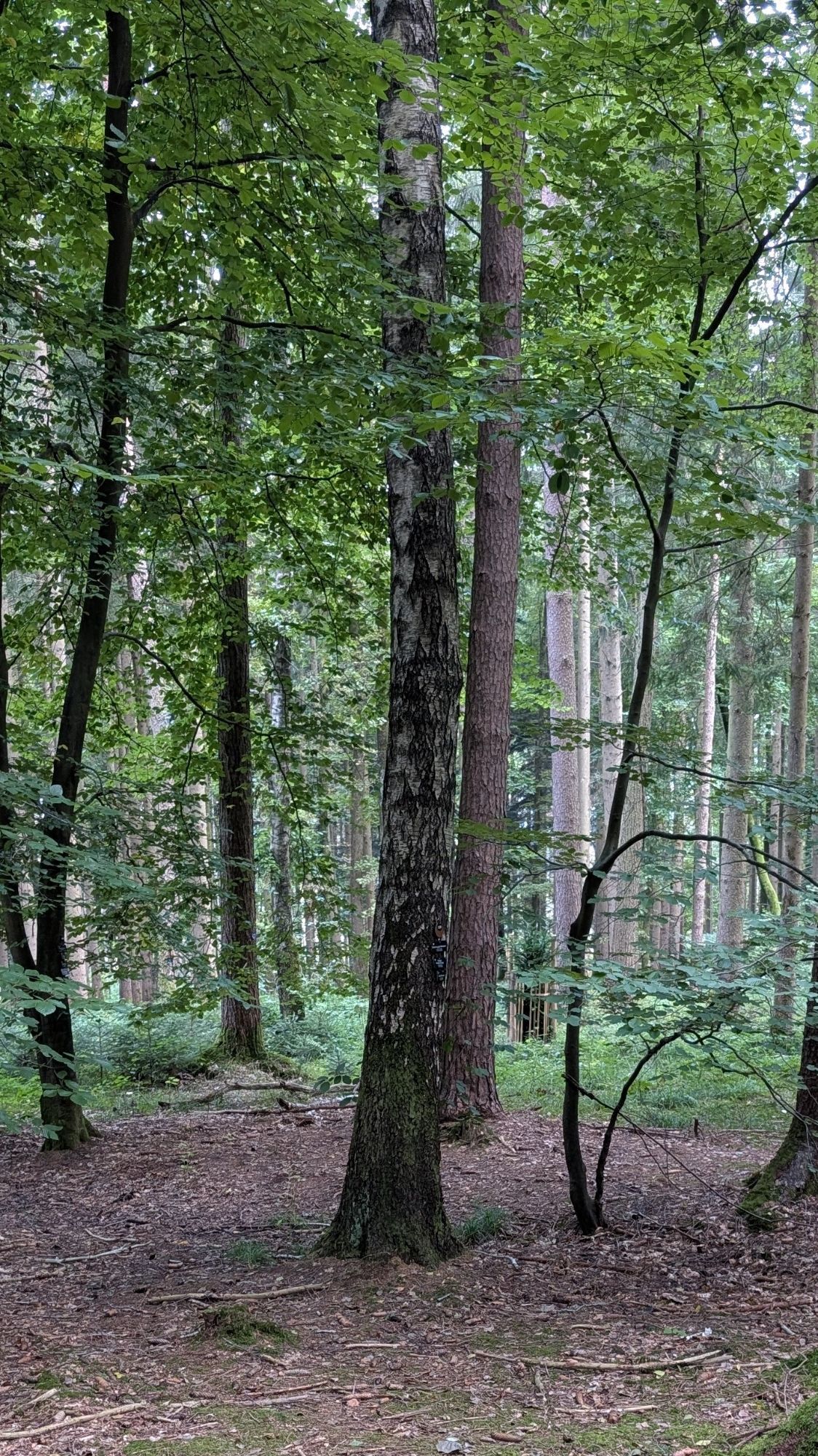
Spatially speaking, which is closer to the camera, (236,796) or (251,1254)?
(251,1254)

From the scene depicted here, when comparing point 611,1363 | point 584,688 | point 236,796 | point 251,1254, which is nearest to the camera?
point 611,1363

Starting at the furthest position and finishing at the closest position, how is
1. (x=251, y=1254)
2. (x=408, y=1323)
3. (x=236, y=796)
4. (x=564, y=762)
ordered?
(x=564, y=762), (x=236, y=796), (x=251, y=1254), (x=408, y=1323)

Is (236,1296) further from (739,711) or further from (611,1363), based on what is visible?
(739,711)

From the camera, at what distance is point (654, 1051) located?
4.27 meters

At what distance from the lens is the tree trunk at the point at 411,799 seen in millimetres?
4832

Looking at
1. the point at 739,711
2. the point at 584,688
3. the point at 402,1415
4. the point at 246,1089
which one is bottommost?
the point at 246,1089

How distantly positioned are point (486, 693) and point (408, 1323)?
15.2ft

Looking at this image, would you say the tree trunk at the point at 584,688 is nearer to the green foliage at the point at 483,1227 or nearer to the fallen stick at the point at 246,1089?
the fallen stick at the point at 246,1089

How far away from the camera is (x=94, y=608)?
7441 millimetres

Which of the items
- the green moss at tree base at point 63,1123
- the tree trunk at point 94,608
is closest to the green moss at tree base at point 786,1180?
the tree trunk at point 94,608

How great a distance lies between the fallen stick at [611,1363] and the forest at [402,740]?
18 millimetres

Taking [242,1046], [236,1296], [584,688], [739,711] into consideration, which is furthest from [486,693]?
[584,688]

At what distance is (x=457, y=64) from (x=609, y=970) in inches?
230

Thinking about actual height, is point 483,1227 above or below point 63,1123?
above
